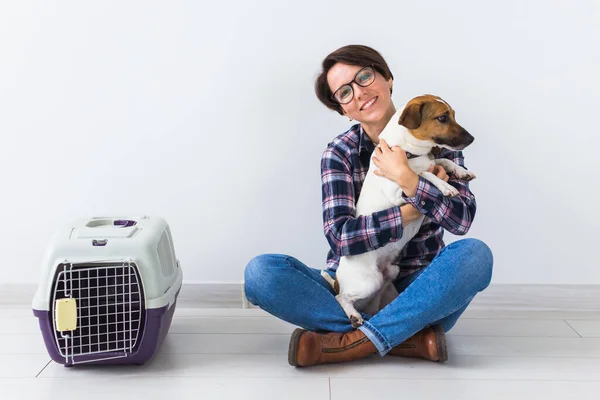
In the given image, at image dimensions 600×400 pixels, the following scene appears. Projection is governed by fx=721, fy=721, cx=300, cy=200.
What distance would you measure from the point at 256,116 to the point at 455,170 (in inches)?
29.9

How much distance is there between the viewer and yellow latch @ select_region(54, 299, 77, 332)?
1849mm

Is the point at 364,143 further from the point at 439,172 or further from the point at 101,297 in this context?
the point at 101,297

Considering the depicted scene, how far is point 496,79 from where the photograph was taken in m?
2.48

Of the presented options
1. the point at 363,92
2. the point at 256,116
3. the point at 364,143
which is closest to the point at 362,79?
the point at 363,92

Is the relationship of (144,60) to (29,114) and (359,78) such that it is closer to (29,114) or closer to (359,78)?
(29,114)

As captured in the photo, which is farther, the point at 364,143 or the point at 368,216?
the point at 364,143

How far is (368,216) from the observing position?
2029mm

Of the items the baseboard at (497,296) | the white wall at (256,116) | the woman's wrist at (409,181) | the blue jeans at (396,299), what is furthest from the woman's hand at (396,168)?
the baseboard at (497,296)

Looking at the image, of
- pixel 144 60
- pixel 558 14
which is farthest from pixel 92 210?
pixel 558 14

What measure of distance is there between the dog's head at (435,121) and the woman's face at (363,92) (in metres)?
0.14

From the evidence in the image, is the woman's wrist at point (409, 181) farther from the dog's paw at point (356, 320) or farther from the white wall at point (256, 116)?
the white wall at point (256, 116)

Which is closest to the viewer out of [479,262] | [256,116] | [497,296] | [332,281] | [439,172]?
[479,262]

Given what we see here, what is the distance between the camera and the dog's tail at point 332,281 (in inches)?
83.5

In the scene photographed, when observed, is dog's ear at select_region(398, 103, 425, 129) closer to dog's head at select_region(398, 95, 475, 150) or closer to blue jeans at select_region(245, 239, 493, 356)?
dog's head at select_region(398, 95, 475, 150)
